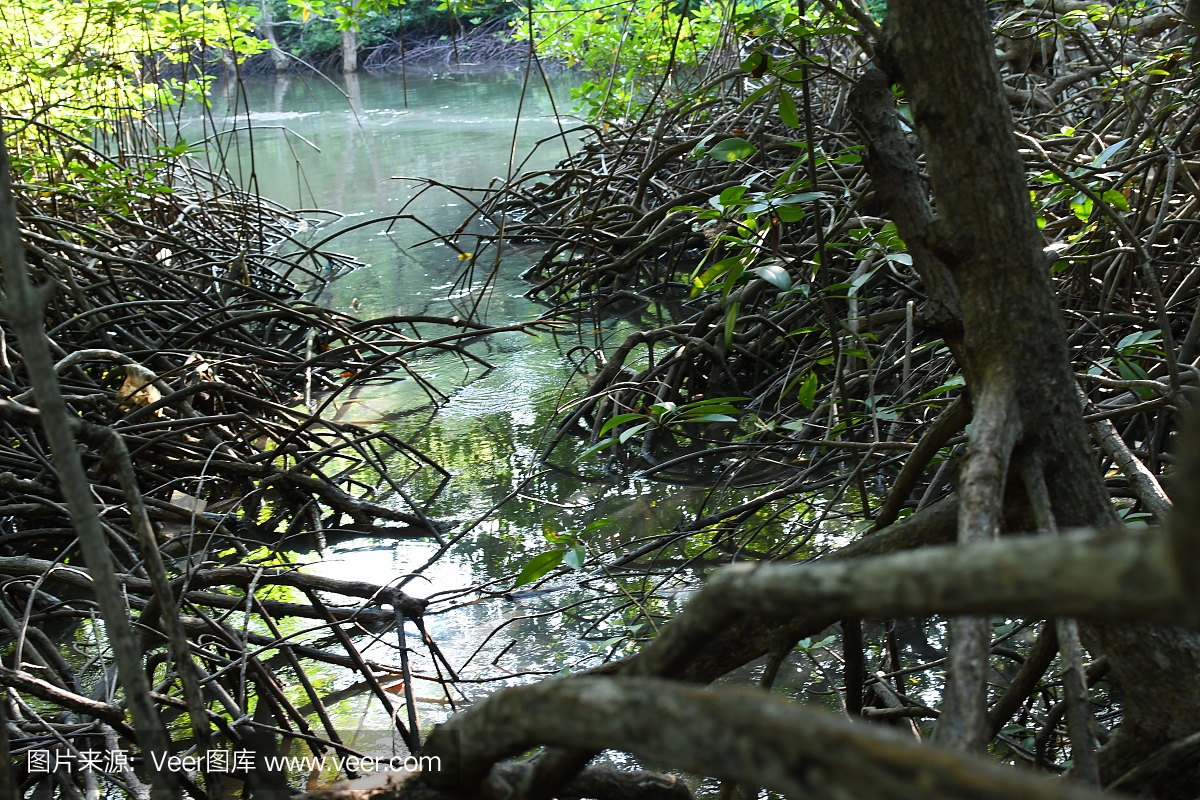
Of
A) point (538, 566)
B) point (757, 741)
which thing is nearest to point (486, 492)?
point (538, 566)

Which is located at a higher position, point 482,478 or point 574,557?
point 574,557

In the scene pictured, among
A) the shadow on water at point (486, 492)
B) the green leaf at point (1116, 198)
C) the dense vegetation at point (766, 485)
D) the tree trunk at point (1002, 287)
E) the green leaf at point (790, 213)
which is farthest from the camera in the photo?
the shadow on water at point (486, 492)

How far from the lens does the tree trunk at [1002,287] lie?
3.69 ft

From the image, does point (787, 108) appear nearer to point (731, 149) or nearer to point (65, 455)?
point (731, 149)

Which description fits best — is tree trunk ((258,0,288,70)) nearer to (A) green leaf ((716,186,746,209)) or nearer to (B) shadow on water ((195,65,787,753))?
(B) shadow on water ((195,65,787,753))

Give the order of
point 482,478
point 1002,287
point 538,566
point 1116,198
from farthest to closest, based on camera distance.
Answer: point 482,478 < point 1116,198 < point 538,566 < point 1002,287

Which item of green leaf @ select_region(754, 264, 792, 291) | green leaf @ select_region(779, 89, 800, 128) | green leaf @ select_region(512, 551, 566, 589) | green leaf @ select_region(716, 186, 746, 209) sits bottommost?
green leaf @ select_region(512, 551, 566, 589)

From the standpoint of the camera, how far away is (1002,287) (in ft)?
3.90

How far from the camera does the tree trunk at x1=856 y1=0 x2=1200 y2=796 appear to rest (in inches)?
44.3

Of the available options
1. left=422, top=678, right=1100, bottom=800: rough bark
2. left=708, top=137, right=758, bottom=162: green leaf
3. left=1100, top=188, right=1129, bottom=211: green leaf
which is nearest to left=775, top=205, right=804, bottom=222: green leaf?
left=708, top=137, right=758, bottom=162: green leaf

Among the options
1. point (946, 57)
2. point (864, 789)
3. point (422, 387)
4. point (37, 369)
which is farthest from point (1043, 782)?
point (422, 387)

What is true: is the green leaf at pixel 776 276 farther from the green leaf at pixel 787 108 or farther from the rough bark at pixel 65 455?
the rough bark at pixel 65 455

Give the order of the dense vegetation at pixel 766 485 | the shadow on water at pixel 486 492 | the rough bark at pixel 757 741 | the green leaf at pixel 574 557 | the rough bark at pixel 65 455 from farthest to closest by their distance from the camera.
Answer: the shadow on water at pixel 486 492
the green leaf at pixel 574 557
the rough bark at pixel 65 455
the dense vegetation at pixel 766 485
the rough bark at pixel 757 741

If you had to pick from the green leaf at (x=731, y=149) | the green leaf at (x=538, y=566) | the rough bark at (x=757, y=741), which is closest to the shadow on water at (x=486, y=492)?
the green leaf at (x=538, y=566)
